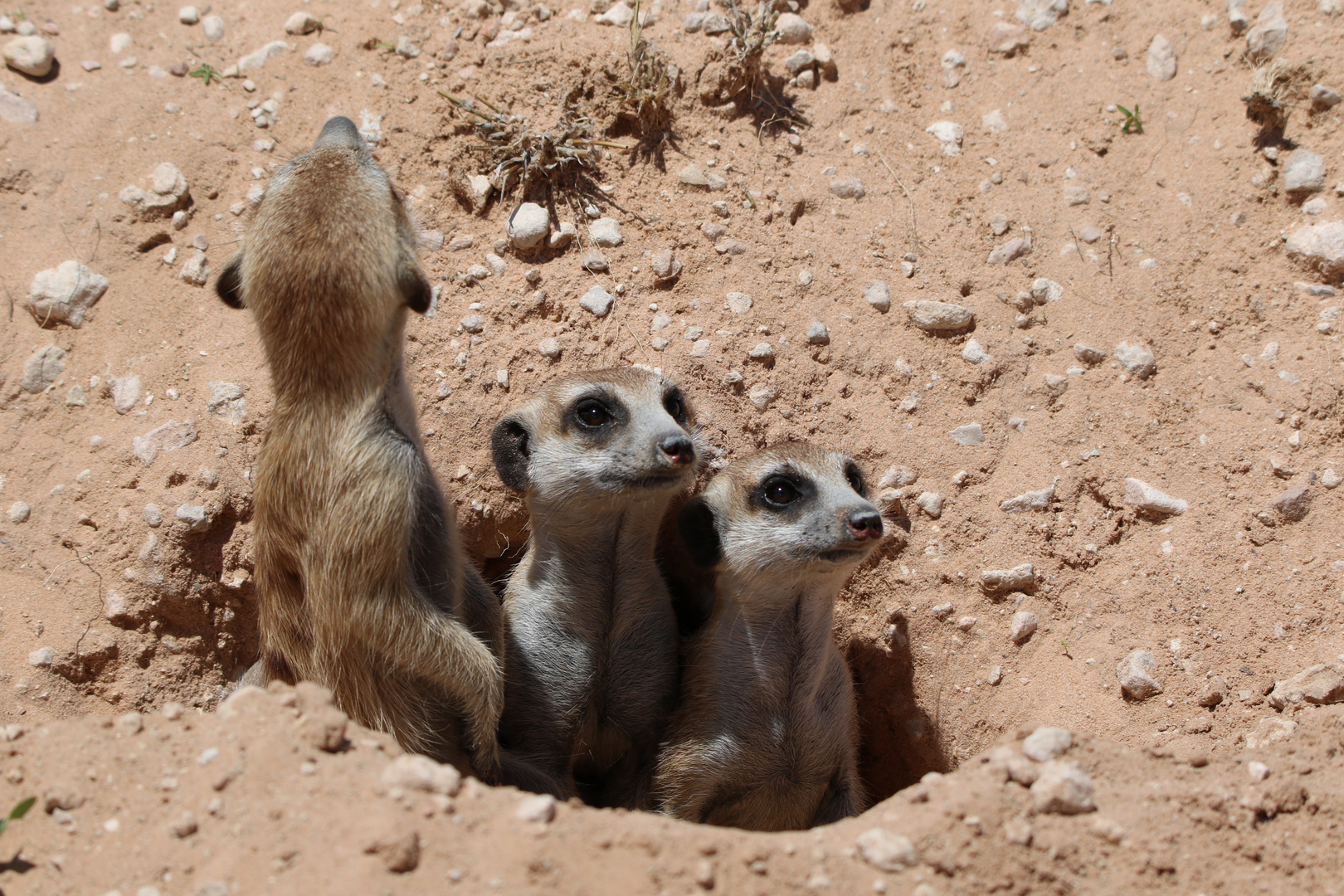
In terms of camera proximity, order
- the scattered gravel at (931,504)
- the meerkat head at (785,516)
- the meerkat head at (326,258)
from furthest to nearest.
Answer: the scattered gravel at (931,504) < the meerkat head at (785,516) < the meerkat head at (326,258)

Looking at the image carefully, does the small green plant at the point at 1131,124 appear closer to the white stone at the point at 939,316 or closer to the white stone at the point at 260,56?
the white stone at the point at 939,316

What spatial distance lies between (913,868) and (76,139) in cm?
464

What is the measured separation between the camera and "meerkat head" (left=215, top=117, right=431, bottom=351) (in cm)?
270

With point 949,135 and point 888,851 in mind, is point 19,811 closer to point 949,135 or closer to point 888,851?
point 888,851

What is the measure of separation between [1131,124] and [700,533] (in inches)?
106

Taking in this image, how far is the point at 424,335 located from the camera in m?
4.11

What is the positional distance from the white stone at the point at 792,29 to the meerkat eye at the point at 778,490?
2.31m

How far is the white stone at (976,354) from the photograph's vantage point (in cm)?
395

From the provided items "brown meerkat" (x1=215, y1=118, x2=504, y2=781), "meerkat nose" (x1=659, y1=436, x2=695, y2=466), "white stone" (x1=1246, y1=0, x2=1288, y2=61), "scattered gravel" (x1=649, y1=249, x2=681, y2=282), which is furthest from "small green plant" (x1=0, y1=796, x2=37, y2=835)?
"white stone" (x1=1246, y1=0, x2=1288, y2=61)

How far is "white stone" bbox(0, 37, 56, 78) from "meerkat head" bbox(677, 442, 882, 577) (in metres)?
3.76

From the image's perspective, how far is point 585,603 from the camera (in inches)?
143

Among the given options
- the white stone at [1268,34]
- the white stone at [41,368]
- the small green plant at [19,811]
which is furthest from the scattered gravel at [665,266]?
the small green plant at [19,811]

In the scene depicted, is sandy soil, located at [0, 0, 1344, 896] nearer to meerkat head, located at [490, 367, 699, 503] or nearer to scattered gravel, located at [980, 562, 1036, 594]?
scattered gravel, located at [980, 562, 1036, 594]

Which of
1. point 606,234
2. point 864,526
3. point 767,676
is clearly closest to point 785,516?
point 864,526
